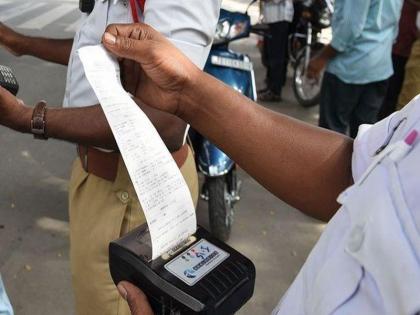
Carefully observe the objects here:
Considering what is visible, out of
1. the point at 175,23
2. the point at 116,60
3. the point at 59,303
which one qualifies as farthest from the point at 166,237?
the point at 59,303

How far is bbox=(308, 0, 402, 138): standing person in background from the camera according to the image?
2963 mm

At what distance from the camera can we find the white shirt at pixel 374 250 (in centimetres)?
71

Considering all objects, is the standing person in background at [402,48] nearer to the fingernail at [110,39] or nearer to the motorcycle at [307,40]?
the motorcycle at [307,40]

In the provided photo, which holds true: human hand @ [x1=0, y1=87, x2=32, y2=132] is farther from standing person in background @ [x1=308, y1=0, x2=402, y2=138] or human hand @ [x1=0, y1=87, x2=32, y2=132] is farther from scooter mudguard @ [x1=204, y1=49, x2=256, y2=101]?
standing person in background @ [x1=308, y1=0, x2=402, y2=138]

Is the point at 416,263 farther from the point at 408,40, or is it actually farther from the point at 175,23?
the point at 408,40

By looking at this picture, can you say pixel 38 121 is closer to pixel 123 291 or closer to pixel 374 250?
pixel 123 291

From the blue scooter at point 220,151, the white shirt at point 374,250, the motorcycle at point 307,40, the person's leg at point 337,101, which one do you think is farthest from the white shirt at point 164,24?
the motorcycle at point 307,40

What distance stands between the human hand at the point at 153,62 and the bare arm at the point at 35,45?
0.83 meters

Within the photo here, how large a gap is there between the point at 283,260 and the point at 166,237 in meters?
2.10

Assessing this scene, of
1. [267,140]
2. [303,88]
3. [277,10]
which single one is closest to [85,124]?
[267,140]

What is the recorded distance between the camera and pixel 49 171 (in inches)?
145

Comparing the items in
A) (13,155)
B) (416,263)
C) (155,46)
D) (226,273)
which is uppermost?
(155,46)

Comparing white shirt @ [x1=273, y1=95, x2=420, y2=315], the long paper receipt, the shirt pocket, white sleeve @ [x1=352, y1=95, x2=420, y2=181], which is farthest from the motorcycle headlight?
the shirt pocket

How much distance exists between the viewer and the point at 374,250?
742 mm
